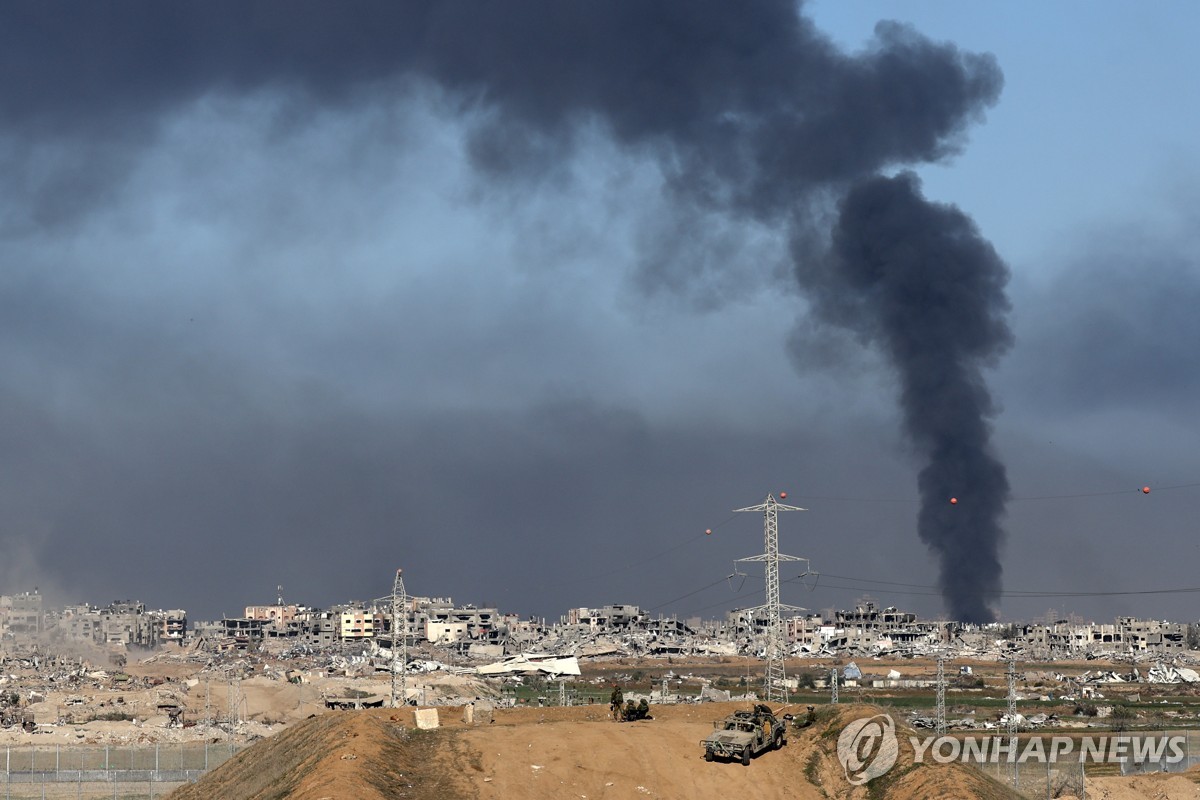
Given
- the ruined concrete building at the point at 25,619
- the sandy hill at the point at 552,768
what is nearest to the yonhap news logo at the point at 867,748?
the sandy hill at the point at 552,768

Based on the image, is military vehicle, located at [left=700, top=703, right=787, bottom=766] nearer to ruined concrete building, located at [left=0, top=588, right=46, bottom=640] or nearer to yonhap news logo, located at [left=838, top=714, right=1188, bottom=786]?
yonhap news logo, located at [left=838, top=714, right=1188, bottom=786]

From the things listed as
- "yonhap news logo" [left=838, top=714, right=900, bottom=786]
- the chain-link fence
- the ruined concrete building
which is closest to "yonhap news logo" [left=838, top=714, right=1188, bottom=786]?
"yonhap news logo" [left=838, top=714, right=900, bottom=786]

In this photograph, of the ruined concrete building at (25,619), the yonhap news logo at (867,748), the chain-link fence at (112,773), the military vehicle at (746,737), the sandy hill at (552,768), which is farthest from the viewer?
the ruined concrete building at (25,619)

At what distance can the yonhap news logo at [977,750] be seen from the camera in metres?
51.6

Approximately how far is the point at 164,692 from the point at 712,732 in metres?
96.9

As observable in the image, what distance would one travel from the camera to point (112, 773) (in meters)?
70.8

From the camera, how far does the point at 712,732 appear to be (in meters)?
56.1

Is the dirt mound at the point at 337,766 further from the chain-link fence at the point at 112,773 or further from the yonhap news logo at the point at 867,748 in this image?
the yonhap news logo at the point at 867,748

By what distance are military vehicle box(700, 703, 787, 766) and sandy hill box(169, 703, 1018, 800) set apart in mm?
502

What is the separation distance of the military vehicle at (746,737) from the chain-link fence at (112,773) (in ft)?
97.5

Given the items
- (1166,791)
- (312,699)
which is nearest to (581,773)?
(1166,791)

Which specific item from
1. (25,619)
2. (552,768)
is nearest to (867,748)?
(552,768)

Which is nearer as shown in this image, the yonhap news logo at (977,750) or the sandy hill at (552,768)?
the sandy hill at (552,768)

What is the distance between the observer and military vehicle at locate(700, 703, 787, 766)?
52.6m
